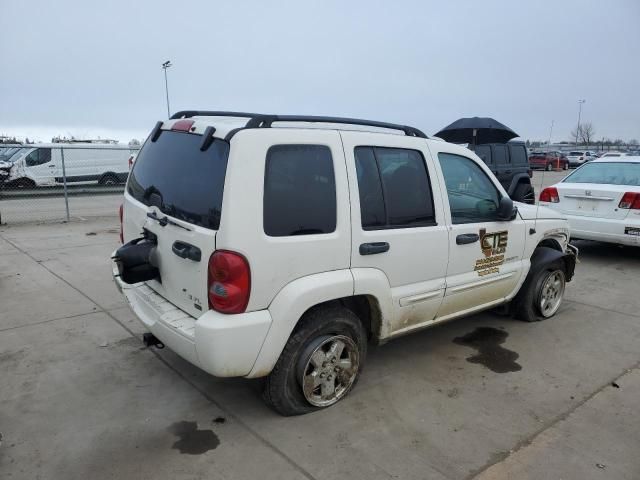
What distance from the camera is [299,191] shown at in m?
2.93

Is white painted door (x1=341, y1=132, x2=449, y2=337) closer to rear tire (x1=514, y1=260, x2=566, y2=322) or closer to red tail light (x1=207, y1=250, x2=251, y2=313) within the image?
red tail light (x1=207, y1=250, x2=251, y2=313)

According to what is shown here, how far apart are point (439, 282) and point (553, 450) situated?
1.32 metres

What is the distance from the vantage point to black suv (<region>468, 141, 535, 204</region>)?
41.8ft

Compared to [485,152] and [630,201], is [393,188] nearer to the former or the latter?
[630,201]

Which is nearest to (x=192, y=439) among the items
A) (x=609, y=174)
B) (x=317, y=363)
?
(x=317, y=363)

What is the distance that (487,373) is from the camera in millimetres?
3883

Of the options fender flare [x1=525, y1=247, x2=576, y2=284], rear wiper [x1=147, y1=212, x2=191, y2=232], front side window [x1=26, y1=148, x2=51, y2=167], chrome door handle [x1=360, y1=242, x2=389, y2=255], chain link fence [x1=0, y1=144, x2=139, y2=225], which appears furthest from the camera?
front side window [x1=26, y1=148, x2=51, y2=167]

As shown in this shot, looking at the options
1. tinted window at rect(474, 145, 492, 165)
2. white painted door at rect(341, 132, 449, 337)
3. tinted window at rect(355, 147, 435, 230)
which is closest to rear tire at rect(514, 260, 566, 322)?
white painted door at rect(341, 132, 449, 337)

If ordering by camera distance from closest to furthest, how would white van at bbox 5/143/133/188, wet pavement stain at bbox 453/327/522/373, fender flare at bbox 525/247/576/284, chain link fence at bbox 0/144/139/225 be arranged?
wet pavement stain at bbox 453/327/522/373 → fender flare at bbox 525/247/576/284 → chain link fence at bbox 0/144/139/225 → white van at bbox 5/143/133/188

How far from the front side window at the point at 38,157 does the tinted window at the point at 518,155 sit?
15.2 meters

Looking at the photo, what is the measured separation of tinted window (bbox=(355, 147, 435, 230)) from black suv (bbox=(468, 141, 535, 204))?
31.4 ft

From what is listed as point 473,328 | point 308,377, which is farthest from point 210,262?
point 473,328

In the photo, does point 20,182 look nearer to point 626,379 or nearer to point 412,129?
point 412,129

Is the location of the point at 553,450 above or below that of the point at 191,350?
below
